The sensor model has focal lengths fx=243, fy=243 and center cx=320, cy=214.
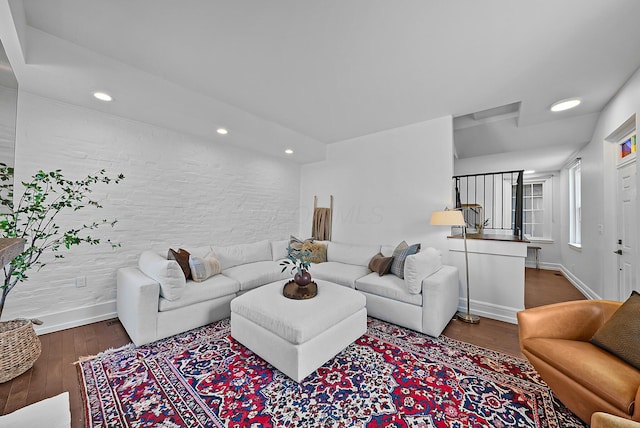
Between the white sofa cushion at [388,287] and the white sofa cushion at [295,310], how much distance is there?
0.52m

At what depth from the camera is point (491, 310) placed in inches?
121

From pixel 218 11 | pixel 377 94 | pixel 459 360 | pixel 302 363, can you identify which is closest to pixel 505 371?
pixel 459 360

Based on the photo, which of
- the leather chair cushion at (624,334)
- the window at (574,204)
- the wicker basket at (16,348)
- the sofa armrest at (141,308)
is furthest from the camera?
the window at (574,204)

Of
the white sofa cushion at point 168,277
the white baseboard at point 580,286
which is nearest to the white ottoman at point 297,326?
the white sofa cushion at point 168,277

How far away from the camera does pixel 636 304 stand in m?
1.53

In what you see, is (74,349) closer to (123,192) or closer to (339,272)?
(123,192)

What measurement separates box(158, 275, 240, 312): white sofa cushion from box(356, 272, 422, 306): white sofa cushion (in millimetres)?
1577

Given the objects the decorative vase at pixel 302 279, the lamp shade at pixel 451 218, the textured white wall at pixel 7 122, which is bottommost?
the decorative vase at pixel 302 279

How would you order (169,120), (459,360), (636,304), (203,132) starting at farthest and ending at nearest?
(203,132) → (169,120) → (459,360) → (636,304)

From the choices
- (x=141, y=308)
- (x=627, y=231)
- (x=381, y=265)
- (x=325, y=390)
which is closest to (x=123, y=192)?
(x=141, y=308)

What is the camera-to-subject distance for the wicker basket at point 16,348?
176 cm

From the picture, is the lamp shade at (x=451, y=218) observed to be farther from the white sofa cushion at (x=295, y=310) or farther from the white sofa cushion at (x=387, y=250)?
the white sofa cushion at (x=295, y=310)

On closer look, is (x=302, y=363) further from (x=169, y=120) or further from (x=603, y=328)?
(x=169, y=120)

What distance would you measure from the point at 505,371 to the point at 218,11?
3480 millimetres
